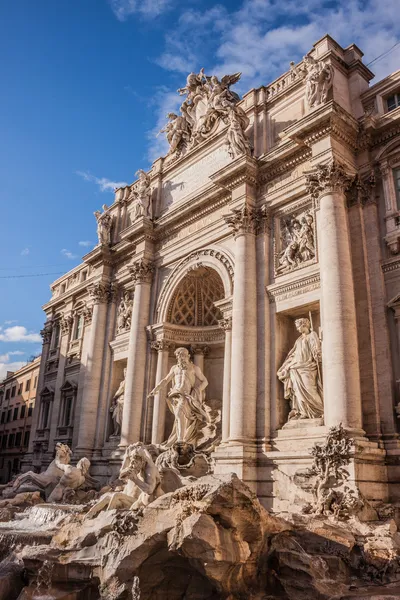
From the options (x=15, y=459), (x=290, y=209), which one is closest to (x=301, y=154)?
(x=290, y=209)

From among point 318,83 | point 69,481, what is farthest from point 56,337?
point 318,83

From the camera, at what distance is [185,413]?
58.5ft

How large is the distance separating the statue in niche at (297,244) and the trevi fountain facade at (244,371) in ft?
0.17

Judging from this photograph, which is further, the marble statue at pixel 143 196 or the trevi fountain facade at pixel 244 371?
the marble statue at pixel 143 196

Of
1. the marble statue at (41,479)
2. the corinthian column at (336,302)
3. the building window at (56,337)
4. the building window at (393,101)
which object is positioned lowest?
the marble statue at (41,479)

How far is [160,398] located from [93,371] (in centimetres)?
485

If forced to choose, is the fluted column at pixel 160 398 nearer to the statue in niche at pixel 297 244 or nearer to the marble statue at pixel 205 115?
the statue in niche at pixel 297 244

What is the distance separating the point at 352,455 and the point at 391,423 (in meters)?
1.67

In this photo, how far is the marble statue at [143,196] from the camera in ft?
72.1

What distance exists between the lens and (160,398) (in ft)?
62.2

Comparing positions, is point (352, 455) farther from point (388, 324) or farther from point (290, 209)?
point (290, 209)

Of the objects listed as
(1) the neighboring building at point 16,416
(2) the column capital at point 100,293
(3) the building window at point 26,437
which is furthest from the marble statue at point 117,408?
(3) the building window at point 26,437

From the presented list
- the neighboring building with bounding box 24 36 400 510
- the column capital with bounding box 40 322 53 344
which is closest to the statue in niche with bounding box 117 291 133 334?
the neighboring building with bounding box 24 36 400 510

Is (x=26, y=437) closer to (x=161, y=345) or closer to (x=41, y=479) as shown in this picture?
(x=41, y=479)
